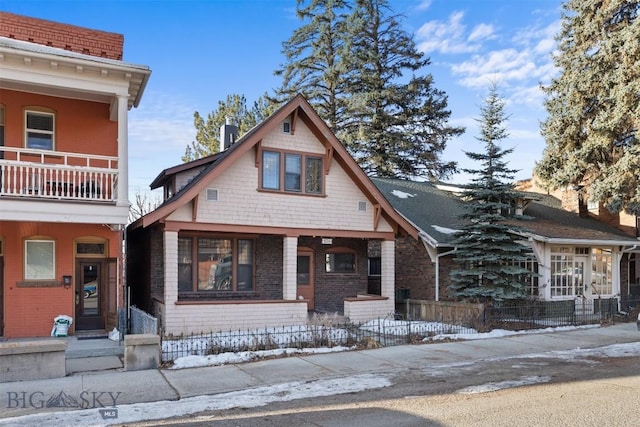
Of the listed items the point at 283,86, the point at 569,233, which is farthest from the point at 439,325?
the point at 283,86

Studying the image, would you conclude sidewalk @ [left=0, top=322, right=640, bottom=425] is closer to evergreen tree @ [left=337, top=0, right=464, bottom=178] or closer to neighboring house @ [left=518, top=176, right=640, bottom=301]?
neighboring house @ [left=518, top=176, right=640, bottom=301]

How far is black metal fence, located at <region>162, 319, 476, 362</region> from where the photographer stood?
11711mm

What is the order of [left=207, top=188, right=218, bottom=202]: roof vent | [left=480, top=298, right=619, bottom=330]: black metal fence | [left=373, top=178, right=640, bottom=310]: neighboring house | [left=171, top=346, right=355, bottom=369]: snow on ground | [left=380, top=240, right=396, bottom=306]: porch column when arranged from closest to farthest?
[left=171, top=346, right=355, bottom=369]: snow on ground < [left=207, top=188, right=218, bottom=202]: roof vent < [left=480, top=298, right=619, bottom=330]: black metal fence < [left=380, top=240, right=396, bottom=306]: porch column < [left=373, top=178, right=640, bottom=310]: neighboring house

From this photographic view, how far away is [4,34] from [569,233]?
67.6 ft

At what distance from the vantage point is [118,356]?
1142 centimetres

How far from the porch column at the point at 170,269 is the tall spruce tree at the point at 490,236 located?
29.5 ft

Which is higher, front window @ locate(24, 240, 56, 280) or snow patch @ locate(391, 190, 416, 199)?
snow patch @ locate(391, 190, 416, 199)

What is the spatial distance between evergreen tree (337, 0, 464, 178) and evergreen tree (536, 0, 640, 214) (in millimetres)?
11858

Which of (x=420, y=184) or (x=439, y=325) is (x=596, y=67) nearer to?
(x=420, y=184)

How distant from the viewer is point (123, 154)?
1329 cm

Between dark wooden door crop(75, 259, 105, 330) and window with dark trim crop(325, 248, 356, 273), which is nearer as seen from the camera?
dark wooden door crop(75, 259, 105, 330)

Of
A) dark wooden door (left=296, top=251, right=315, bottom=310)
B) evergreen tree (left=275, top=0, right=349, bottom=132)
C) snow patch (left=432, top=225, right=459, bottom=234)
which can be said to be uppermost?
evergreen tree (left=275, top=0, right=349, bottom=132)

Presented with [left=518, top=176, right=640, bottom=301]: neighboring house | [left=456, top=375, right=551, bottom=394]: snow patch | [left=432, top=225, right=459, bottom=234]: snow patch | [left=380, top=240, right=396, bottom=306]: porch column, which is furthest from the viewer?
[left=518, top=176, right=640, bottom=301]: neighboring house

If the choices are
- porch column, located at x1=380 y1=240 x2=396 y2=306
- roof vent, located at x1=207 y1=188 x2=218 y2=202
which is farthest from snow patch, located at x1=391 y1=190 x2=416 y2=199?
roof vent, located at x1=207 y1=188 x2=218 y2=202
